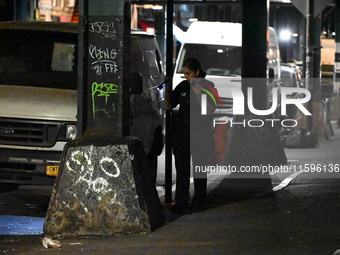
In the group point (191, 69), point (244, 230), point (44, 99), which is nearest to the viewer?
point (244, 230)

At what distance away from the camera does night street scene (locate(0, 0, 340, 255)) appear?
336 inches

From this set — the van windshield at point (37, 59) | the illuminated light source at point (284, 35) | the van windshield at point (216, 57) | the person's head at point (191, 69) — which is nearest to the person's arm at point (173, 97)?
the person's head at point (191, 69)

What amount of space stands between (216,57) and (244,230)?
1371cm

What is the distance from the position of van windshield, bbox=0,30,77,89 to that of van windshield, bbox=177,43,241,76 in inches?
427

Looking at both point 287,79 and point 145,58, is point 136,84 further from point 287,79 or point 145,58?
point 287,79

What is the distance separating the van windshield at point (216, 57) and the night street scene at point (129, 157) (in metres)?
7.23

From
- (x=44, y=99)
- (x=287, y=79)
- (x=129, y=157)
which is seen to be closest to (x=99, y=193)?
(x=129, y=157)

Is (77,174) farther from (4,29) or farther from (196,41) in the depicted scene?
(196,41)

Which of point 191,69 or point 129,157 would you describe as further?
point 191,69

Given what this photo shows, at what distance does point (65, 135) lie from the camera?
10086 mm

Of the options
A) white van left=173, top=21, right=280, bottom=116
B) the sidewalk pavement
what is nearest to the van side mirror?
the sidewalk pavement

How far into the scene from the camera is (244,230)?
28.9 ft

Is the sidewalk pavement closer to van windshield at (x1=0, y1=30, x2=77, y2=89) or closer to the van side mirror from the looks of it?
the van side mirror

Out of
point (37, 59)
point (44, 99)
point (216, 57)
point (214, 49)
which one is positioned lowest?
point (44, 99)
